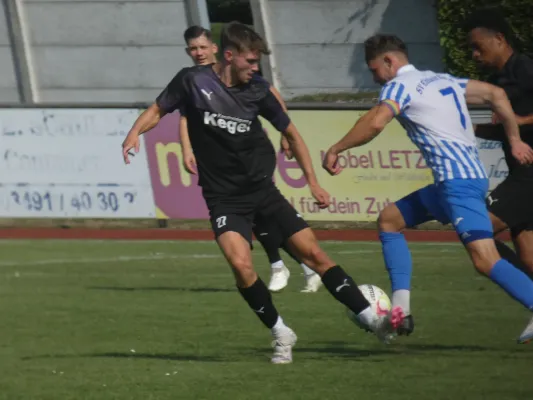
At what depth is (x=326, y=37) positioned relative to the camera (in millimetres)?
24516

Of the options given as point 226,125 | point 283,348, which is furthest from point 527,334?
point 226,125

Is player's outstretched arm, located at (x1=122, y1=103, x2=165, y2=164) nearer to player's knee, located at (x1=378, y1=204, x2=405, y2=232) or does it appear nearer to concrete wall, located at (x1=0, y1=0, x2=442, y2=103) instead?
player's knee, located at (x1=378, y1=204, x2=405, y2=232)

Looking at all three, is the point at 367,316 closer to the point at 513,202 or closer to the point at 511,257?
the point at 513,202

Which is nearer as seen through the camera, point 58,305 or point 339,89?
point 58,305

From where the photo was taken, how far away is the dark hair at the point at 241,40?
327 inches

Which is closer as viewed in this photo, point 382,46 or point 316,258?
point 316,258

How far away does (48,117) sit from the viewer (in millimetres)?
20156

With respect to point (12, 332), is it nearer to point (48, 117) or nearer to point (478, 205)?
point (478, 205)

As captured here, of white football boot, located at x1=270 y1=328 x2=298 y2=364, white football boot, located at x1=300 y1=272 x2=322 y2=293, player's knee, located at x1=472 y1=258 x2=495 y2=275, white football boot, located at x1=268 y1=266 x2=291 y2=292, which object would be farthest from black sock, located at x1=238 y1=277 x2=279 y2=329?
white football boot, located at x1=300 y1=272 x2=322 y2=293

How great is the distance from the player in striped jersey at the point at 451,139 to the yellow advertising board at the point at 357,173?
9.68 metres

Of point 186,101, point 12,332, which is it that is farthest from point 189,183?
point 186,101

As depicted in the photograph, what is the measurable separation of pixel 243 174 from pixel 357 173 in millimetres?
10150

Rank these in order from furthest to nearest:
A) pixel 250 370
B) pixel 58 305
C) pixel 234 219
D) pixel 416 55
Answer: pixel 416 55, pixel 58 305, pixel 234 219, pixel 250 370

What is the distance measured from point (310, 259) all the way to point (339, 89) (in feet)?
52.8
